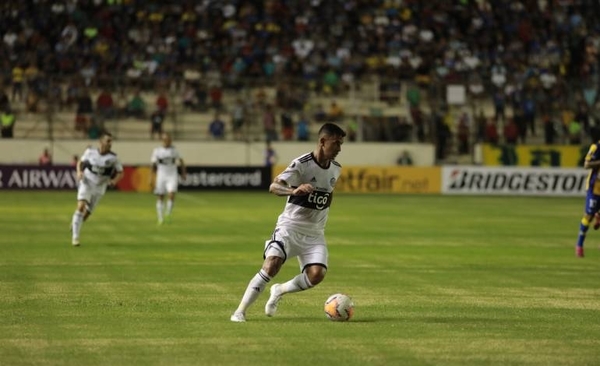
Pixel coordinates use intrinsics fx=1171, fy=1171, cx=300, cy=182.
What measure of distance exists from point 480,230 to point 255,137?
76.9ft

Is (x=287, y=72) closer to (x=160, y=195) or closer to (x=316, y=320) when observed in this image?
(x=160, y=195)

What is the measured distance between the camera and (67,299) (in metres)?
15.8

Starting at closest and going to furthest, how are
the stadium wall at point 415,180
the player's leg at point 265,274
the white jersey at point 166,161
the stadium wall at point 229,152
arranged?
1. the player's leg at point 265,274
2. the white jersey at point 166,161
3. the stadium wall at point 229,152
4. the stadium wall at point 415,180

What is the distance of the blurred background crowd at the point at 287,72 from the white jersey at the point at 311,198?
126ft

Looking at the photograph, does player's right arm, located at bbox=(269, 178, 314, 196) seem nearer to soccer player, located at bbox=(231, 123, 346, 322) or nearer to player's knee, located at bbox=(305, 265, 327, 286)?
soccer player, located at bbox=(231, 123, 346, 322)

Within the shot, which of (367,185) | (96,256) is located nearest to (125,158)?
(367,185)

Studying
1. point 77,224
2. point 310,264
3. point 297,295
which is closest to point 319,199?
point 310,264

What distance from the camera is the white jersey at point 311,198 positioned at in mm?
13570

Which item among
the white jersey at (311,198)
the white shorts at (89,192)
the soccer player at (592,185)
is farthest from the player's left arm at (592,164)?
the white jersey at (311,198)

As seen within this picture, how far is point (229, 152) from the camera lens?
5362cm

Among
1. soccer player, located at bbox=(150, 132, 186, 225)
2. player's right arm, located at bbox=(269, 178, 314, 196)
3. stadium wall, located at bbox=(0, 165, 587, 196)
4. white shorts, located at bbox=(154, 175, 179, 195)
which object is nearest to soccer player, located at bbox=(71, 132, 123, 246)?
white shorts, located at bbox=(154, 175, 179, 195)

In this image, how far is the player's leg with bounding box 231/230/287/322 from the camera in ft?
43.9

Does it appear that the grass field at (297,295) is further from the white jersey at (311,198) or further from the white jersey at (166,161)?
the white jersey at (166,161)

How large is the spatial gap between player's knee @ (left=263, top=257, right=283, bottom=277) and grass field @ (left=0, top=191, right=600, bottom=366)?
0.60 metres
